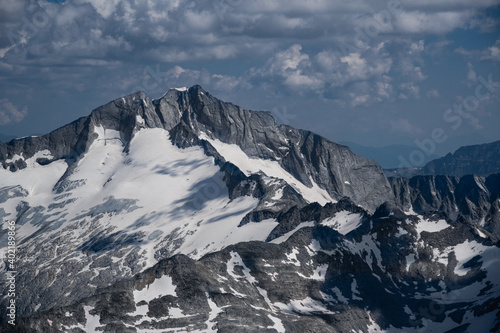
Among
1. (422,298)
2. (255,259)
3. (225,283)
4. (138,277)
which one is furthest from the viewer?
(422,298)

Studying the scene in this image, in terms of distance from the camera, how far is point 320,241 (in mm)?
196625

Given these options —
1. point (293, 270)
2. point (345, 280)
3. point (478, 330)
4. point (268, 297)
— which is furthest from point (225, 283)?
point (478, 330)

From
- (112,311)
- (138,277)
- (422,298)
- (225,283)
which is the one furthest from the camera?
(422,298)

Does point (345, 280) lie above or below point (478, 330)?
above

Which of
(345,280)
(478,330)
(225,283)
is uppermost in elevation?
(225,283)

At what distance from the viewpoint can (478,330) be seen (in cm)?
16688

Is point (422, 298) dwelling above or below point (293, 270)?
below

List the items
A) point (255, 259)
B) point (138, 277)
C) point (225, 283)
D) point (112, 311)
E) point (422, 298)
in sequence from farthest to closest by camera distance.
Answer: point (422, 298) → point (255, 259) → point (225, 283) → point (138, 277) → point (112, 311)

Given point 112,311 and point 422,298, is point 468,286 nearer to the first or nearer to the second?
point 422,298

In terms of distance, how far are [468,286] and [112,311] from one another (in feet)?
340

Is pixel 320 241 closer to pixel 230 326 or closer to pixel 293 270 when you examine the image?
pixel 293 270

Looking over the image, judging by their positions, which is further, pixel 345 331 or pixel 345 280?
pixel 345 280

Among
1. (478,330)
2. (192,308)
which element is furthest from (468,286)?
(192,308)

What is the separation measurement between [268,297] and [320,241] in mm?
32939
